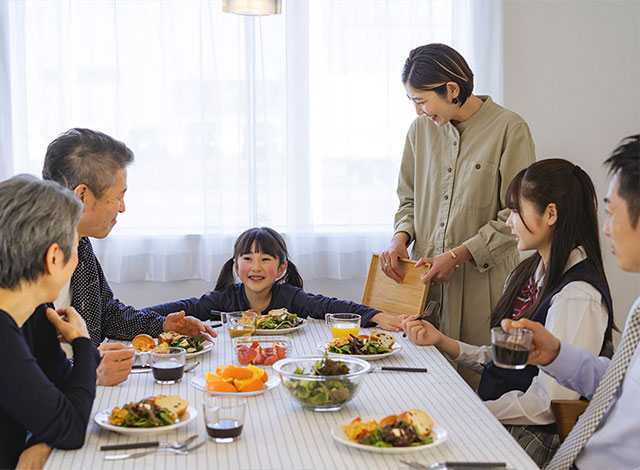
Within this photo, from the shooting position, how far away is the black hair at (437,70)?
2791 mm

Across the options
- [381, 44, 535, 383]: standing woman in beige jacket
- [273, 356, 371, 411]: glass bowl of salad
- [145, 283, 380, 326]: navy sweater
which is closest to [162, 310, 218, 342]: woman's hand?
[145, 283, 380, 326]: navy sweater

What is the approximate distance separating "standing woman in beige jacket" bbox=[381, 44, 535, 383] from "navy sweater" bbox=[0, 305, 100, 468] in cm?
161

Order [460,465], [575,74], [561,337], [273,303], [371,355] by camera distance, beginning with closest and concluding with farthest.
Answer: [460,465]
[561,337]
[371,355]
[273,303]
[575,74]

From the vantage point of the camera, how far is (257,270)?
2879 mm

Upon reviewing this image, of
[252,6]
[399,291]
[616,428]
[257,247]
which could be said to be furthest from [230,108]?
[616,428]

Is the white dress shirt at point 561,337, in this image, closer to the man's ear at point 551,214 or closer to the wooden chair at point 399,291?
Answer: the man's ear at point 551,214

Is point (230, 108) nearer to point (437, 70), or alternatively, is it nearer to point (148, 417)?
point (437, 70)

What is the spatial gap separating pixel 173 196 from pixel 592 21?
8.35 feet

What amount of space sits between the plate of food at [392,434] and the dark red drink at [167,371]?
559 mm

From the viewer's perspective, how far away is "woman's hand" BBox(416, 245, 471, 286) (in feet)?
9.23

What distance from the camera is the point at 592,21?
159 inches

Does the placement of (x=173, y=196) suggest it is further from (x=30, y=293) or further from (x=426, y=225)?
(x=30, y=293)

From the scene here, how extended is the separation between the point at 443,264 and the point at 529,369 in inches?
28.6

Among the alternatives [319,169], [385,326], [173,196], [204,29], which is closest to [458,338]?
[385,326]
